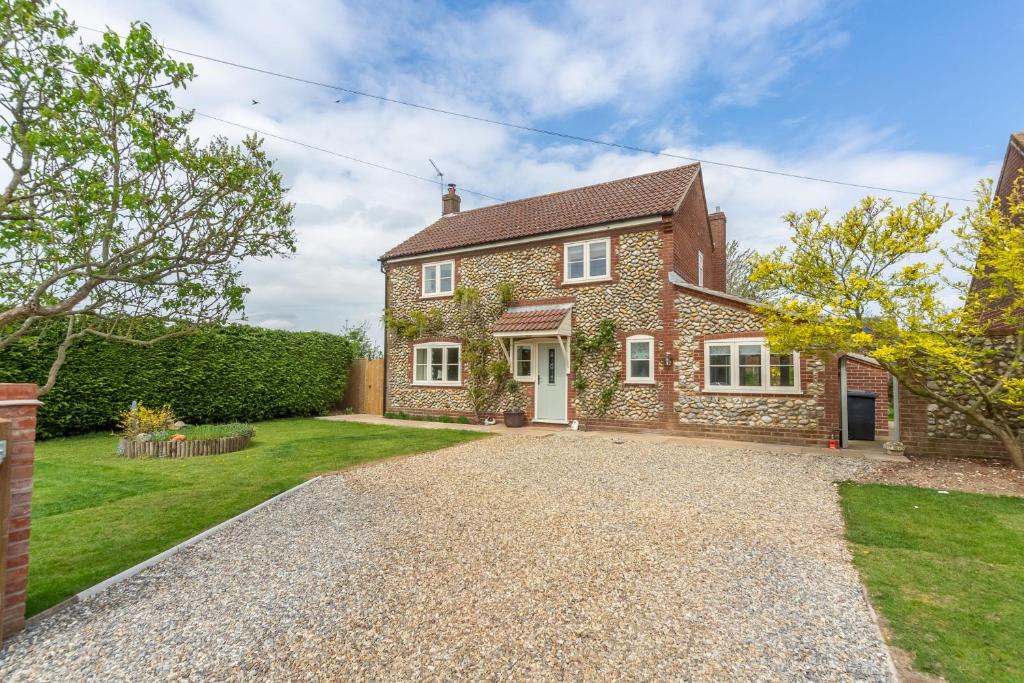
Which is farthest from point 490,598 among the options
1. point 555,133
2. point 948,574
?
point 555,133

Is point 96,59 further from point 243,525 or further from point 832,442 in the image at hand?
point 832,442

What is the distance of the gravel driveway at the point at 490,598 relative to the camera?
9.58 ft

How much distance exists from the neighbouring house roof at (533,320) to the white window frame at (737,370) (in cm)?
407

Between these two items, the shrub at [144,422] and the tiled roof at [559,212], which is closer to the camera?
the shrub at [144,422]

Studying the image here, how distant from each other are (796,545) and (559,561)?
246cm

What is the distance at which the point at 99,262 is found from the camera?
4.55m

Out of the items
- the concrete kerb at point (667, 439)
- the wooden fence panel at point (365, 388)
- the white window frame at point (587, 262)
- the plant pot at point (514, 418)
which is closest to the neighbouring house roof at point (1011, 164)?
the concrete kerb at point (667, 439)

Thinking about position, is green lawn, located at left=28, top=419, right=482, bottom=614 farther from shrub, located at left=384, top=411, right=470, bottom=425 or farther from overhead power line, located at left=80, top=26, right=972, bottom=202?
overhead power line, located at left=80, top=26, right=972, bottom=202

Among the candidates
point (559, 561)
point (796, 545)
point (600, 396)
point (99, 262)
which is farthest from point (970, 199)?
point (99, 262)

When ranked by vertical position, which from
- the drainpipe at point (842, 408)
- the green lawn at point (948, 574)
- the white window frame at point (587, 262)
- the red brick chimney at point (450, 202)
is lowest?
the green lawn at point (948, 574)

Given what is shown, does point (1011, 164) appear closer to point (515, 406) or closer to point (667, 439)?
point (667, 439)

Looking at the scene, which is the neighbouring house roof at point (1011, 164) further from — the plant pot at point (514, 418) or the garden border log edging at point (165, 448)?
the garden border log edging at point (165, 448)

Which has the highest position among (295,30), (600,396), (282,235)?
(295,30)

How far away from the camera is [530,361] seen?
1509 cm
